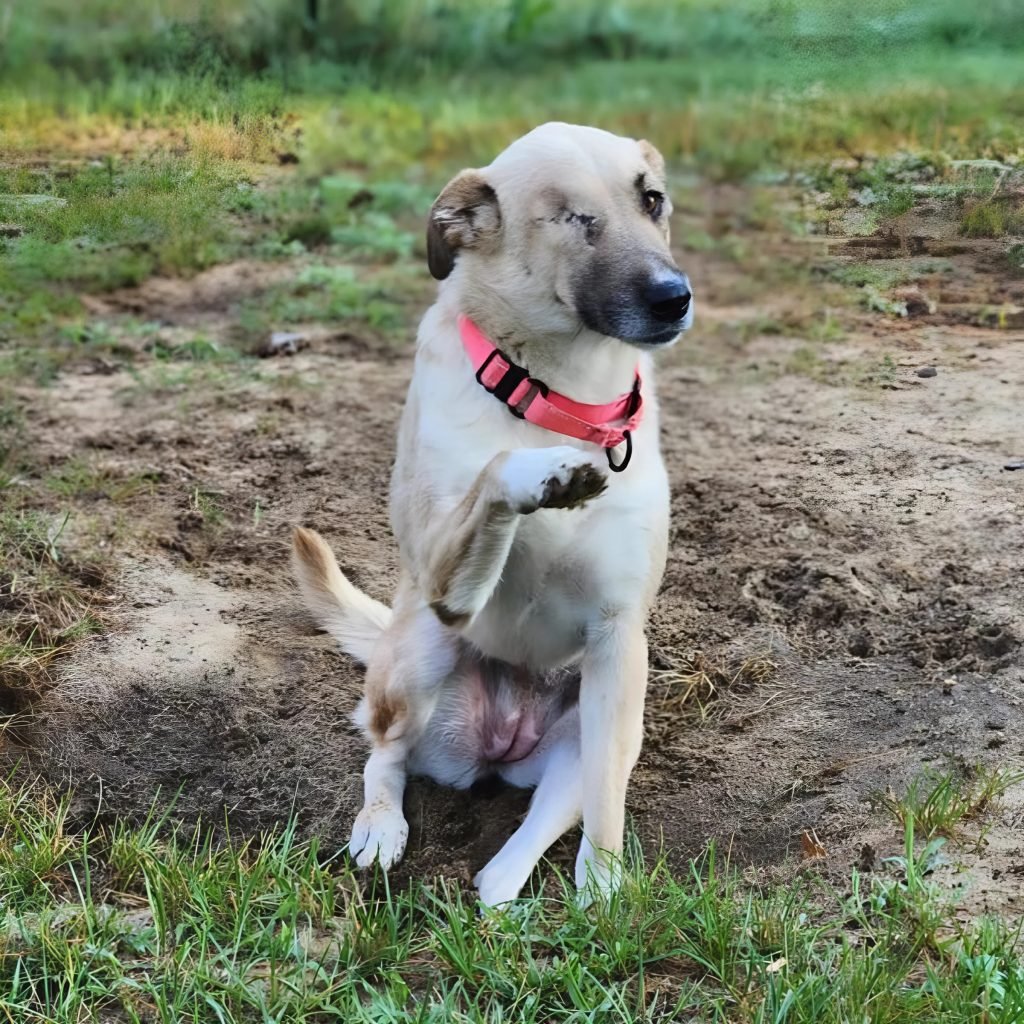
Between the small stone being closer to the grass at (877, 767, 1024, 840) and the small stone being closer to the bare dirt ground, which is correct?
the bare dirt ground

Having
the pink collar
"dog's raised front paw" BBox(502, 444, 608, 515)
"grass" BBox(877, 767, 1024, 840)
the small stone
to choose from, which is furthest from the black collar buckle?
the small stone

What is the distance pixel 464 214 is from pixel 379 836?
1.30 m

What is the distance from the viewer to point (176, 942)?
226 cm

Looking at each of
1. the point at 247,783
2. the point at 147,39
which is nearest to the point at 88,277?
the point at 147,39

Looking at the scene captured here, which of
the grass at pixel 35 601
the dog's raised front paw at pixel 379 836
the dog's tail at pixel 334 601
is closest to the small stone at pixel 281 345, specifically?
the grass at pixel 35 601

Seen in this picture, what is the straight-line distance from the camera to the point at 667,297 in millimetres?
2447

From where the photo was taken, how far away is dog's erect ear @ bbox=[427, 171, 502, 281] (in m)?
2.64

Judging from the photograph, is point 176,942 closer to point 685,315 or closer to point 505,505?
point 505,505

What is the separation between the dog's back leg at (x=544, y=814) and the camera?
99.6 inches

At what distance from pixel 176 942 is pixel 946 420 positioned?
2023 millimetres

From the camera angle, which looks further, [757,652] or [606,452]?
[757,652]

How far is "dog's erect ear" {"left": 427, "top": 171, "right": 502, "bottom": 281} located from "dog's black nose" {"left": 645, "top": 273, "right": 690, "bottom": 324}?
40 centimetres

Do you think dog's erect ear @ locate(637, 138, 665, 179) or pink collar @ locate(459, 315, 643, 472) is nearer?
pink collar @ locate(459, 315, 643, 472)

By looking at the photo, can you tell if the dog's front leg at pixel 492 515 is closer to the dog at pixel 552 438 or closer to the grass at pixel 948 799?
the dog at pixel 552 438
